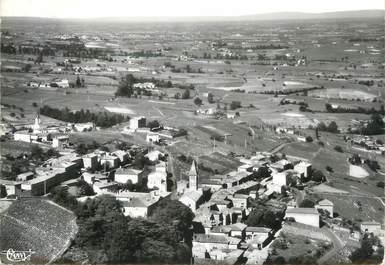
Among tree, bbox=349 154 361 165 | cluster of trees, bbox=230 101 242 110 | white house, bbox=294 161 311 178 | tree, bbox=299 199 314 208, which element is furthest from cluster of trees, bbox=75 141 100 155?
cluster of trees, bbox=230 101 242 110

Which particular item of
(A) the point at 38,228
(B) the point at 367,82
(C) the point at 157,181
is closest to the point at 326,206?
(C) the point at 157,181

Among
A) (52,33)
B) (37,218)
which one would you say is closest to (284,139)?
(52,33)

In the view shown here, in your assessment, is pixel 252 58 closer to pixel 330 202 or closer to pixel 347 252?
pixel 330 202

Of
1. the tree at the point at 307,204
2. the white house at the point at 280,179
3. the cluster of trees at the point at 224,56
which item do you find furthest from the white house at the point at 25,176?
the cluster of trees at the point at 224,56

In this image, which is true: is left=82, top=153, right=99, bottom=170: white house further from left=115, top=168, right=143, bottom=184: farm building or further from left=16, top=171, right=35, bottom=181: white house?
left=16, top=171, right=35, bottom=181: white house

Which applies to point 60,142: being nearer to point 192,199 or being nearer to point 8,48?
point 8,48
